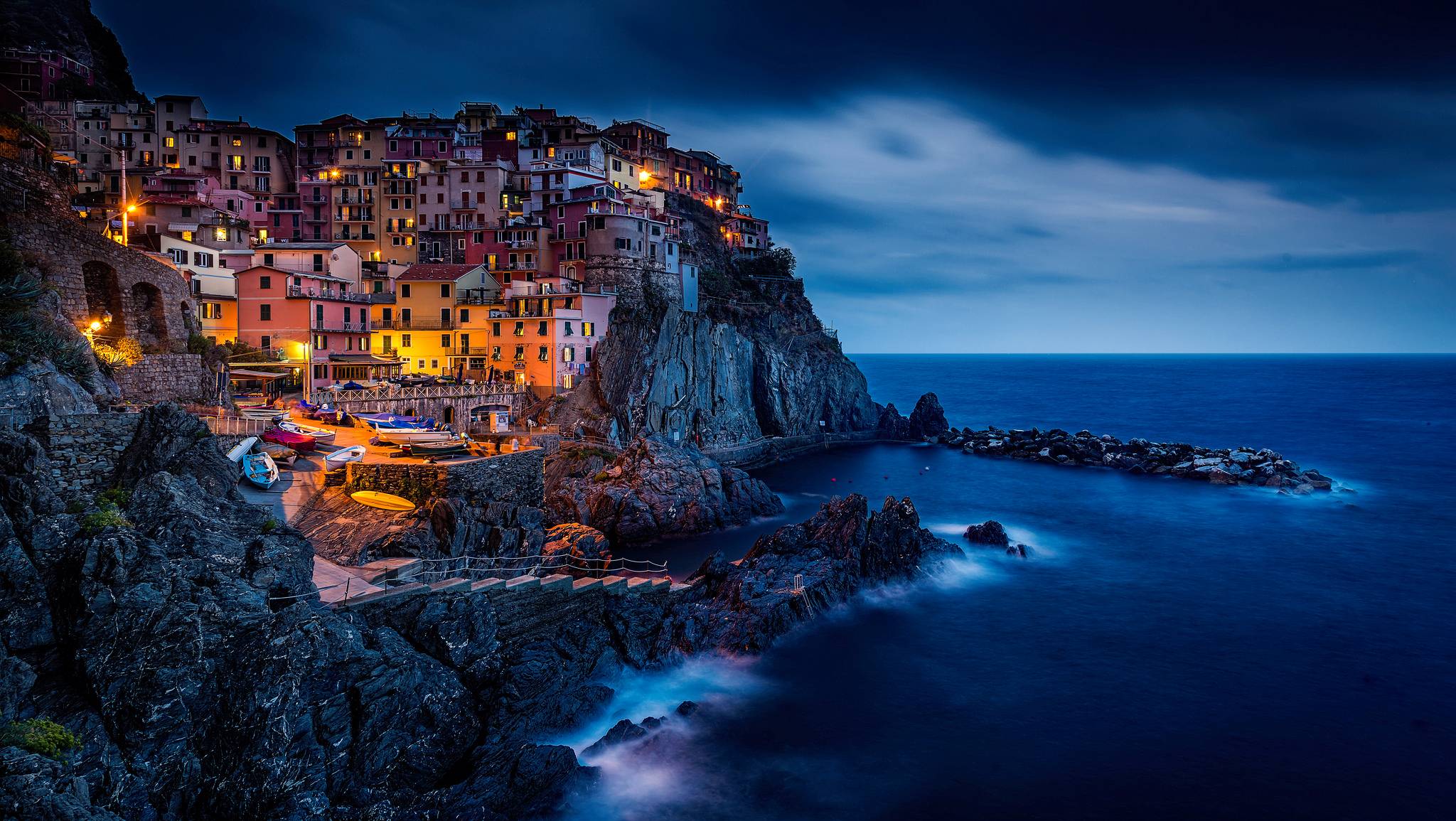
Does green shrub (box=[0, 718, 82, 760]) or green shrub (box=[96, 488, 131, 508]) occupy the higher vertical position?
green shrub (box=[96, 488, 131, 508])

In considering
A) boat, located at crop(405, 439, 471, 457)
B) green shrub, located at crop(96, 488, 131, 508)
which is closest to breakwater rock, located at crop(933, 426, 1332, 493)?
boat, located at crop(405, 439, 471, 457)

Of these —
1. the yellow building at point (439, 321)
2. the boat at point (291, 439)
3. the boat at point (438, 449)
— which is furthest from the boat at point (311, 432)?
the yellow building at point (439, 321)

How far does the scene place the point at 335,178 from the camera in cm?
7331

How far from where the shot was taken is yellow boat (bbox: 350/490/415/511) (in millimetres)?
26016

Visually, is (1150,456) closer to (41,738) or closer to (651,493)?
(651,493)

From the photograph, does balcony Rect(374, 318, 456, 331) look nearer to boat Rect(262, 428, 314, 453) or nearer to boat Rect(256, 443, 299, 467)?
boat Rect(262, 428, 314, 453)

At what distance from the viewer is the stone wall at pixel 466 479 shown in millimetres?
27234

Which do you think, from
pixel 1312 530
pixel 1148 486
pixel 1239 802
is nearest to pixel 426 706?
pixel 1239 802

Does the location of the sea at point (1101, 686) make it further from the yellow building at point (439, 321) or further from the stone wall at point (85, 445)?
the yellow building at point (439, 321)

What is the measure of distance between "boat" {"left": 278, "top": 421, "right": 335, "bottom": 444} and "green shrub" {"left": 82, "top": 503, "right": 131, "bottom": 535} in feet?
41.8

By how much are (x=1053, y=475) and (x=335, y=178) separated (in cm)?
6613

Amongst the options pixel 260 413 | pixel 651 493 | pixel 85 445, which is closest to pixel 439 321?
pixel 651 493

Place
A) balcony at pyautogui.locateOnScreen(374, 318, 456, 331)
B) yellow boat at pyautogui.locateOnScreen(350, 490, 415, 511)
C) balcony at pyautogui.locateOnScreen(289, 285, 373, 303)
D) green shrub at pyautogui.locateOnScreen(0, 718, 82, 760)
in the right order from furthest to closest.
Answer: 1. balcony at pyautogui.locateOnScreen(374, 318, 456, 331)
2. balcony at pyautogui.locateOnScreen(289, 285, 373, 303)
3. yellow boat at pyautogui.locateOnScreen(350, 490, 415, 511)
4. green shrub at pyautogui.locateOnScreen(0, 718, 82, 760)

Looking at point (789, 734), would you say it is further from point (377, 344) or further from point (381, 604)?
point (377, 344)
